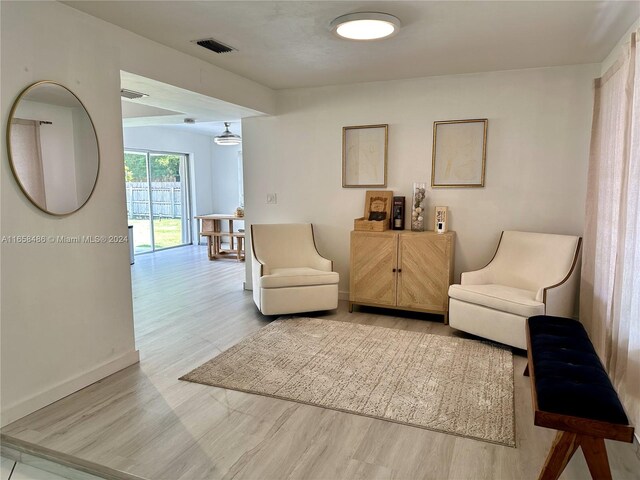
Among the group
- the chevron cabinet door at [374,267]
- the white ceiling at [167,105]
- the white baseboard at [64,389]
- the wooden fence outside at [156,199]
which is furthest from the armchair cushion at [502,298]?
the wooden fence outside at [156,199]

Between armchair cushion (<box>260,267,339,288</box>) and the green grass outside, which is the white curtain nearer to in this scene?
armchair cushion (<box>260,267,339,288</box>)

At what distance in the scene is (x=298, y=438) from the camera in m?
2.28

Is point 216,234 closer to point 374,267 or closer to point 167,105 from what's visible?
point 167,105

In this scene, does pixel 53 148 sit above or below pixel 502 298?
above

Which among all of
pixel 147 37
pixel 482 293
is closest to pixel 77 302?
pixel 147 37

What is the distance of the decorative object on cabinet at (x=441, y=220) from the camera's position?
14.1 feet

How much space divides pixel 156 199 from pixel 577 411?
27.2ft

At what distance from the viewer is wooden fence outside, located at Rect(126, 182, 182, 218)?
8.27 meters

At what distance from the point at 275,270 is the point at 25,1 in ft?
9.74

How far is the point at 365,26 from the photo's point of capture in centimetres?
279

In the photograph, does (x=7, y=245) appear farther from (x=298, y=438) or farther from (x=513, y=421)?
(x=513, y=421)

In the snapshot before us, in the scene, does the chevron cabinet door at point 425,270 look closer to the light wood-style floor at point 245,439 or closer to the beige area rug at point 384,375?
the beige area rug at point 384,375

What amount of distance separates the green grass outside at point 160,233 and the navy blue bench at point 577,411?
7532 millimetres

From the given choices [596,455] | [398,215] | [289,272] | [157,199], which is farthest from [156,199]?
[596,455]
